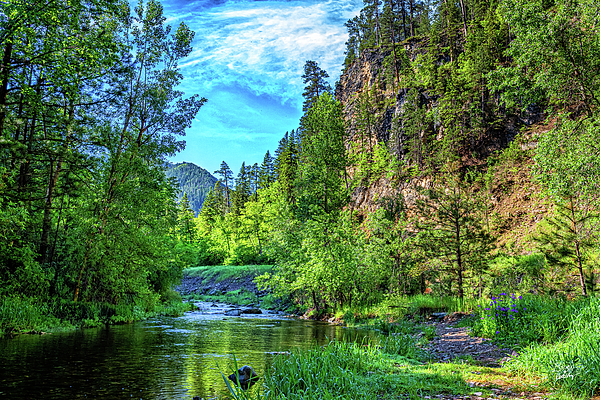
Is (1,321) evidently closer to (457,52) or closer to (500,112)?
(500,112)

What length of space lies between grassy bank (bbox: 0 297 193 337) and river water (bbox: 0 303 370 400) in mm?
749

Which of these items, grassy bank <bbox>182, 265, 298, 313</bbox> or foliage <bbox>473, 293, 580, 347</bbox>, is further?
grassy bank <bbox>182, 265, 298, 313</bbox>

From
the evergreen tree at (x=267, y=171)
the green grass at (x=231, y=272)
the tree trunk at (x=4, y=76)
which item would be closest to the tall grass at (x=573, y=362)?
the tree trunk at (x=4, y=76)

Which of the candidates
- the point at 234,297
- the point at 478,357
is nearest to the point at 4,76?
the point at 478,357

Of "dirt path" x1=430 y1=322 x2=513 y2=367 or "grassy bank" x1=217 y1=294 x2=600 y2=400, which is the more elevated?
"grassy bank" x1=217 y1=294 x2=600 y2=400

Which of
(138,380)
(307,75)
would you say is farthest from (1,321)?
(307,75)

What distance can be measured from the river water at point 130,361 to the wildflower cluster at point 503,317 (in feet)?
13.2

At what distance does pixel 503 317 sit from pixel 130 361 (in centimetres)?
1005

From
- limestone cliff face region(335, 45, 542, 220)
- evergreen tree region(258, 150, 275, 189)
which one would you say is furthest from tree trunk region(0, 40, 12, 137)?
evergreen tree region(258, 150, 275, 189)

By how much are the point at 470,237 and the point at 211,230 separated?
6407cm

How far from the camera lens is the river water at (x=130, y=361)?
6.66 meters

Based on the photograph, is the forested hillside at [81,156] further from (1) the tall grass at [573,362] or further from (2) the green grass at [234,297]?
(2) the green grass at [234,297]

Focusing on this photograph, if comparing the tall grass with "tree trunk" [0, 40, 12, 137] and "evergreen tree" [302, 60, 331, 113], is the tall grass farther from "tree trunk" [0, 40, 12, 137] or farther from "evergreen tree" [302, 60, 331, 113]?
"evergreen tree" [302, 60, 331, 113]

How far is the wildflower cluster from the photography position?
29.5 ft
